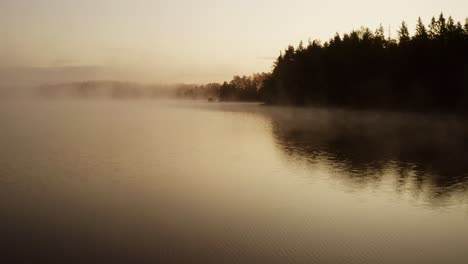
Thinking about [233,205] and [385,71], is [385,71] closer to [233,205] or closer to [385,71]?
[385,71]

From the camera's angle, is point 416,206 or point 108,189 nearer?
point 416,206

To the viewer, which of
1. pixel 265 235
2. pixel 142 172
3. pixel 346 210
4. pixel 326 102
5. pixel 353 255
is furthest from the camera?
pixel 326 102

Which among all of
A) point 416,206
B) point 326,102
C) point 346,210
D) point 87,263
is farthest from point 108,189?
point 326,102

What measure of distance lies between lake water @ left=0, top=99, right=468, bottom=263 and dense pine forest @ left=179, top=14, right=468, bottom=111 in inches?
2146

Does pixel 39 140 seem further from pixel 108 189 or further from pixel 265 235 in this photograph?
pixel 265 235

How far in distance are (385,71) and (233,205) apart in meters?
93.1

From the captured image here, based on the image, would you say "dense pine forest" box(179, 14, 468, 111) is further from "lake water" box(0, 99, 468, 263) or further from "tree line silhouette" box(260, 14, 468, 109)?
"lake water" box(0, 99, 468, 263)

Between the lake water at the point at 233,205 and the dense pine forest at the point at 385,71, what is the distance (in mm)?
54503

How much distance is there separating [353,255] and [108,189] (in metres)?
13.6

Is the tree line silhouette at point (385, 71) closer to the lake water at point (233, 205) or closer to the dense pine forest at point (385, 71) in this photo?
the dense pine forest at point (385, 71)

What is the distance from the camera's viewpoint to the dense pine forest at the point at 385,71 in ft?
288

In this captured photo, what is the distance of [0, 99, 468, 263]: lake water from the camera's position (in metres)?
14.4

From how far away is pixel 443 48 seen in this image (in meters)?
92.1

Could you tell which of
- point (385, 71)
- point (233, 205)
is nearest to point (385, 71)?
point (385, 71)
